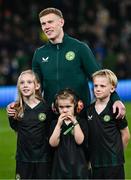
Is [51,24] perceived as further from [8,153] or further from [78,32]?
[78,32]

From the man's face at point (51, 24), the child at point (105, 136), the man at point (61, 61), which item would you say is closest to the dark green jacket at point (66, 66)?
the man at point (61, 61)

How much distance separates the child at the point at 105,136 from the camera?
26.6ft

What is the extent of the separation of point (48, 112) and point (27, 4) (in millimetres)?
14545

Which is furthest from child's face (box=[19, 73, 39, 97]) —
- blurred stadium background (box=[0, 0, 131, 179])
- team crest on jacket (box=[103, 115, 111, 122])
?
blurred stadium background (box=[0, 0, 131, 179])

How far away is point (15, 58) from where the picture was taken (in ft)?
63.8

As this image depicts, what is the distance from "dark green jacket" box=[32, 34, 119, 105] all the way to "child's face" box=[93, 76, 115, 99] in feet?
1.05

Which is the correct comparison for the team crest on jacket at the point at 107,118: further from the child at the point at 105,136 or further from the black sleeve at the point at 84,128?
the black sleeve at the point at 84,128

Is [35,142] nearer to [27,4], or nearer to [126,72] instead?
[126,72]

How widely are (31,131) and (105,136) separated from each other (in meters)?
0.78

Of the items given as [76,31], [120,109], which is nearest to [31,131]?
[120,109]

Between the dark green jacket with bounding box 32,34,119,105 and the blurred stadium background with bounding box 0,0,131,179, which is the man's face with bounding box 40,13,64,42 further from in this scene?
the blurred stadium background with bounding box 0,0,131,179

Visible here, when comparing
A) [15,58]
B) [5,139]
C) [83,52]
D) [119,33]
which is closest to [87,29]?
[119,33]

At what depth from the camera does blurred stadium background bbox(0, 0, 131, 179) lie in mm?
19312

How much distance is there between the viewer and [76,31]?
21750mm
